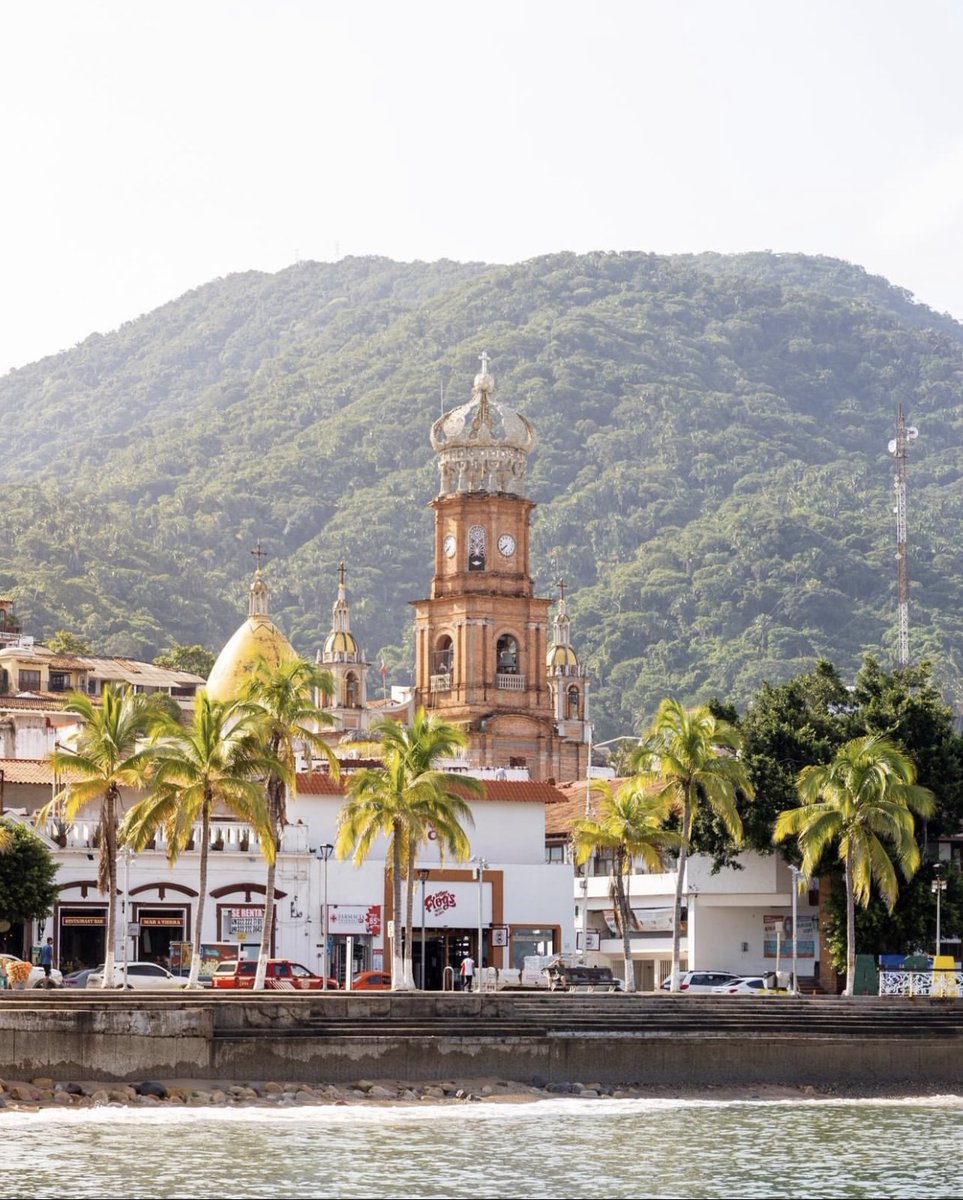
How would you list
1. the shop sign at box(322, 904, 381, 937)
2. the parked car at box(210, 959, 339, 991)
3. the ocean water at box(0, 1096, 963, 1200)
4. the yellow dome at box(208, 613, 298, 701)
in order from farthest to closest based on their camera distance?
the yellow dome at box(208, 613, 298, 701)
the shop sign at box(322, 904, 381, 937)
the parked car at box(210, 959, 339, 991)
the ocean water at box(0, 1096, 963, 1200)

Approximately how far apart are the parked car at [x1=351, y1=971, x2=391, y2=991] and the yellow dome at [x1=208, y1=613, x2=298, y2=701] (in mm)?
47308

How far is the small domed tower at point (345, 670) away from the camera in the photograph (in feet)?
490

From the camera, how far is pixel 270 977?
65.1m

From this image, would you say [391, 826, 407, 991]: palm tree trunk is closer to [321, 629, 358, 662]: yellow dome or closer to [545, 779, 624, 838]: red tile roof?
[545, 779, 624, 838]: red tile roof

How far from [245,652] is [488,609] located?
52.1 ft

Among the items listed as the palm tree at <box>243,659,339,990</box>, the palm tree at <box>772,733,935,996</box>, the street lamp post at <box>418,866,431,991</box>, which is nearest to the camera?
the palm tree at <box>243,659,339,990</box>

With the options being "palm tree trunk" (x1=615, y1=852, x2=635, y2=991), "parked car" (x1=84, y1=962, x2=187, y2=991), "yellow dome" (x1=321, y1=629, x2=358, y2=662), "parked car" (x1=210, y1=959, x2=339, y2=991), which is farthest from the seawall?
"yellow dome" (x1=321, y1=629, x2=358, y2=662)

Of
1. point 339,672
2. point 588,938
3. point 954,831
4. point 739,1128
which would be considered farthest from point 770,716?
point 339,672

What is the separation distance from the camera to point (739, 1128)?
5022cm

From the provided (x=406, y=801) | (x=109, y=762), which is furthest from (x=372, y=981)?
(x=109, y=762)

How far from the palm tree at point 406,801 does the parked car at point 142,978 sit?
5971 millimetres

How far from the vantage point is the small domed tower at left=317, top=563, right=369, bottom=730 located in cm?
14938

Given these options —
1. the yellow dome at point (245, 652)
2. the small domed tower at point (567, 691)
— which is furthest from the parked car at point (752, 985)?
the small domed tower at point (567, 691)

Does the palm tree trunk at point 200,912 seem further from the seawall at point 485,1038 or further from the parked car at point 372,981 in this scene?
the parked car at point 372,981
